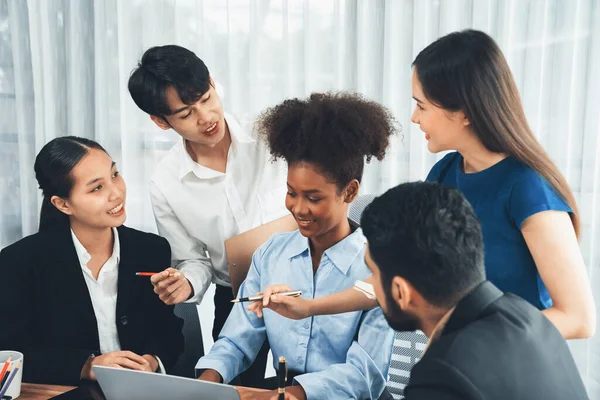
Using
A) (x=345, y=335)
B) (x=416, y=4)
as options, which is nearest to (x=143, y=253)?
(x=345, y=335)

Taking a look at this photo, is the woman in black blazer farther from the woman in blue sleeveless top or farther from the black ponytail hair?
the woman in blue sleeveless top

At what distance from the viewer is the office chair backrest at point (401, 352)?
4.97ft

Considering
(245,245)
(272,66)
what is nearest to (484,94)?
(245,245)

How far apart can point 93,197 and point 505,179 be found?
1.08m

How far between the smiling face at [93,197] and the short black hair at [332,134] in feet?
1.58

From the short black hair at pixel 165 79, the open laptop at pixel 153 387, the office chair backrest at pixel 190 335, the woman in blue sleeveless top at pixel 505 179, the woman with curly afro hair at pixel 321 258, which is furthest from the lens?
the office chair backrest at pixel 190 335

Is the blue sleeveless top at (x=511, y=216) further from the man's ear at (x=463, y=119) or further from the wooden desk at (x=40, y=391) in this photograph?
the wooden desk at (x=40, y=391)

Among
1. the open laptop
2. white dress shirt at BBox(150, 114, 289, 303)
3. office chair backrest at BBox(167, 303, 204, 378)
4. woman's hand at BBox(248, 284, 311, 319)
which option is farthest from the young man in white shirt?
the open laptop

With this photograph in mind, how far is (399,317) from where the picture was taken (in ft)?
3.32

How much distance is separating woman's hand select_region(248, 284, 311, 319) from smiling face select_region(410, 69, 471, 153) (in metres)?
0.46

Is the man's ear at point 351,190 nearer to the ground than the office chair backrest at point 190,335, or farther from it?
farther from it

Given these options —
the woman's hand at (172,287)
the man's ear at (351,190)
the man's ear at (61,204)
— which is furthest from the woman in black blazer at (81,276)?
the man's ear at (351,190)

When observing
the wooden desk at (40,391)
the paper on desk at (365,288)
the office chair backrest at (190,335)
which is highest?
the paper on desk at (365,288)

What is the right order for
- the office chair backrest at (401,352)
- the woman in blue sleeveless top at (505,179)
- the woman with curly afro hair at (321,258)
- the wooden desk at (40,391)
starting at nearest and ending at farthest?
1. the woman in blue sleeveless top at (505,179)
2. the wooden desk at (40,391)
3. the woman with curly afro hair at (321,258)
4. the office chair backrest at (401,352)
